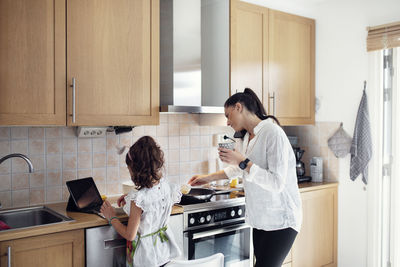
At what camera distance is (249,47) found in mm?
2904

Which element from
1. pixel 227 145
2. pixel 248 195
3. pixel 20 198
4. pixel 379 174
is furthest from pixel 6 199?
pixel 379 174

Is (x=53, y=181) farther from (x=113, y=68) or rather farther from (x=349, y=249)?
(x=349, y=249)

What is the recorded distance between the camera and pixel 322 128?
132 inches

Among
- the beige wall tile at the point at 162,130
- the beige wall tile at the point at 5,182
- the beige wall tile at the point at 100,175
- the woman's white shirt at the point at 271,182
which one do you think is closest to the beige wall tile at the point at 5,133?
the beige wall tile at the point at 5,182

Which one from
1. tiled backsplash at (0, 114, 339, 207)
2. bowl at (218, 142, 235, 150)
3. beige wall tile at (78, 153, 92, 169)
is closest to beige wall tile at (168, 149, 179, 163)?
tiled backsplash at (0, 114, 339, 207)

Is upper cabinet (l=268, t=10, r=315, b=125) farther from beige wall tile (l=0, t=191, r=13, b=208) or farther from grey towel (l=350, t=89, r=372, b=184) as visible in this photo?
beige wall tile (l=0, t=191, r=13, b=208)

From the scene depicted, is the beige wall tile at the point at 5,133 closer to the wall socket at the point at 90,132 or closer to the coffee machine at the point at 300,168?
the wall socket at the point at 90,132

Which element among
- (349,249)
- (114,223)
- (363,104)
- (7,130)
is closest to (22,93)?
(7,130)

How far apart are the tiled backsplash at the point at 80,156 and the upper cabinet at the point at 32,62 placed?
0.38m

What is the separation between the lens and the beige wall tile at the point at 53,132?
7.62 ft

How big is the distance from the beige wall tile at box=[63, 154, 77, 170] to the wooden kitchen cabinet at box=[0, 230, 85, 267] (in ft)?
2.00

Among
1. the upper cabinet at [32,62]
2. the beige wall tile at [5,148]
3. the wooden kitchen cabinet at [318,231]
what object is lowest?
the wooden kitchen cabinet at [318,231]

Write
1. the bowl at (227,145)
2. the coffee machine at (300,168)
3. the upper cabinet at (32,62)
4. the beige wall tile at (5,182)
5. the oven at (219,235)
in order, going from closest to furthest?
the upper cabinet at (32,62), the beige wall tile at (5,182), the oven at (219,235), the bowl at (227,145), the coffee machine at (300,168)

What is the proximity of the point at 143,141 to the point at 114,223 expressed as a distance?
436mm
